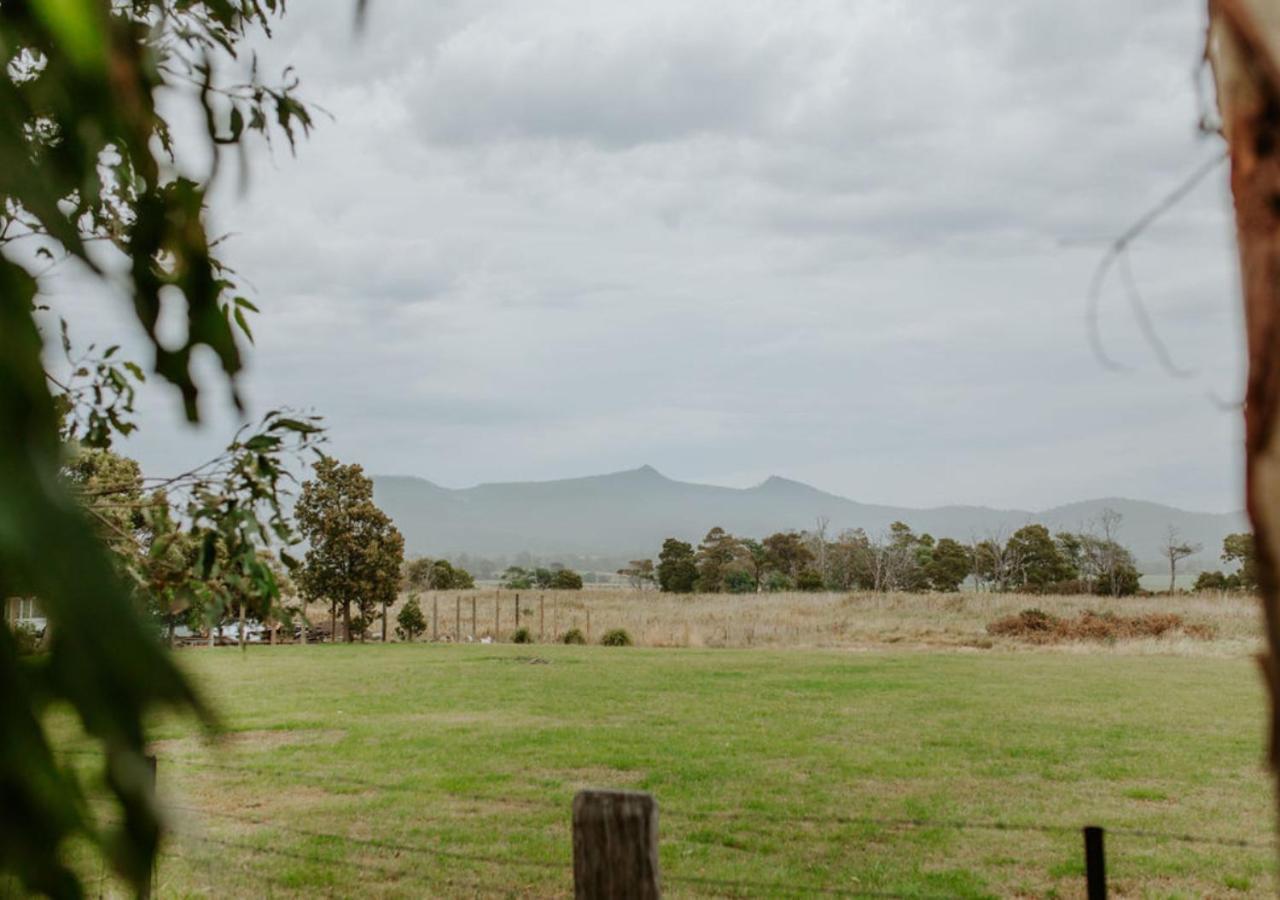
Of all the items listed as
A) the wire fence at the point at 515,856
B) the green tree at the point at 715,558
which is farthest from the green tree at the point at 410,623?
the green tree at the point at 715,558

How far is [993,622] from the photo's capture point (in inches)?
1137

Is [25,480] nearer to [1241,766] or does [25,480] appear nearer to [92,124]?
[92,124]

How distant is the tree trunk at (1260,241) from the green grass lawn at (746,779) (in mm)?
611

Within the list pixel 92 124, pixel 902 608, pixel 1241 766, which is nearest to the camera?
pixel 92 124

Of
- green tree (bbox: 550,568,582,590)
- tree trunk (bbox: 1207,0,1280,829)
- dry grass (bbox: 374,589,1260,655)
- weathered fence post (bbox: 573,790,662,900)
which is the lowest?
dry grass (bbox: 374,589,1260,655)

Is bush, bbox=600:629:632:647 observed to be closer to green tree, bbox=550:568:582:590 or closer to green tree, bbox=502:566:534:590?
green tree, bbox=550:568:582:590

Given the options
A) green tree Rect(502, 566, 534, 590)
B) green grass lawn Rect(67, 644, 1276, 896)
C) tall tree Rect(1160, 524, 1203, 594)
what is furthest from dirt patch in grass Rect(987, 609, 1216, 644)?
green tree Rect(502, 566, 534, 590)

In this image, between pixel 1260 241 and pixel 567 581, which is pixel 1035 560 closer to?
pixel 567 581

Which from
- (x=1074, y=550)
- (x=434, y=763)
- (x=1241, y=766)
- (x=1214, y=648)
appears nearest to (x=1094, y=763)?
(x=1241, y=766)

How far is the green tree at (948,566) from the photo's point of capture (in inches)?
1991

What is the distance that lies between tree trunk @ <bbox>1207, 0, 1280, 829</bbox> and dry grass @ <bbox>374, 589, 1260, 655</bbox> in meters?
25.3

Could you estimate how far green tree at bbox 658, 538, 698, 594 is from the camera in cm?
5153

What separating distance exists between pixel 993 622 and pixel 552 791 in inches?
868

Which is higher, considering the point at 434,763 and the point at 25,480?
the point at 25,480
